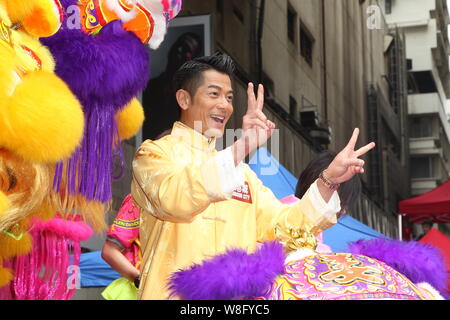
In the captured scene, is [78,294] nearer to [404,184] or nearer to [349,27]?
[349,27]

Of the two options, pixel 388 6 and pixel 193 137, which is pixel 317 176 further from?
pixel 388 6

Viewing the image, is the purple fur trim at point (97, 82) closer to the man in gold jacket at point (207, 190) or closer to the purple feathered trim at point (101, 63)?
the purple feathered trim at point (101, 63)

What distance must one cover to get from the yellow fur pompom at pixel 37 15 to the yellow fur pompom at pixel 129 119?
0.42 metres

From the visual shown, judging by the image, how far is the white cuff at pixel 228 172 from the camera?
6.86 feet

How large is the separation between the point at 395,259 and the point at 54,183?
1.02 m

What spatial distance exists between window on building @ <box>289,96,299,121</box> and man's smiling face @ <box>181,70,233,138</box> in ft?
25.0

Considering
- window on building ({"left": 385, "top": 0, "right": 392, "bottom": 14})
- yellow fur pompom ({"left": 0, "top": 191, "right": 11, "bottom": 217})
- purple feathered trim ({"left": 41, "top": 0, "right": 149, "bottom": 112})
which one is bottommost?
yellow fur pompom ({"left": 0, "top": 191, "right": 11, "bottom": 217})

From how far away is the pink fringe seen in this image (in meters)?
2.58

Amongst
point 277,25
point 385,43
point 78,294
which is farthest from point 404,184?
point 78,294

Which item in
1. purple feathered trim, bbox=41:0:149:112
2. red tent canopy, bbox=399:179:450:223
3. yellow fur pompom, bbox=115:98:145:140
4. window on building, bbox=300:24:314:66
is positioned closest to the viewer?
purple feathered trim, bbox=41:0:149:112

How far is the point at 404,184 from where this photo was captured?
21.2 metres

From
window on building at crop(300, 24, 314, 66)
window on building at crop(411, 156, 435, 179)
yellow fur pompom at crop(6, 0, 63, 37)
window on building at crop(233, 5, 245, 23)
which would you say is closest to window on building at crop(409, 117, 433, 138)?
window on building at crop(411, 156, 435, 179)

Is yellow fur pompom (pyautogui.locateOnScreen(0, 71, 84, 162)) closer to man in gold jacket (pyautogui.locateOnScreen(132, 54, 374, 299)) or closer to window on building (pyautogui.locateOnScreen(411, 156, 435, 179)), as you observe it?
man in gold jacket (pyautogui.locateOnScreen(132, 54, 374, 299))

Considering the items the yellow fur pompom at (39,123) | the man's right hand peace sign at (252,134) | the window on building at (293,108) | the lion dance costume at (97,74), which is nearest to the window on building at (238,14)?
the window on building at (293,108)
